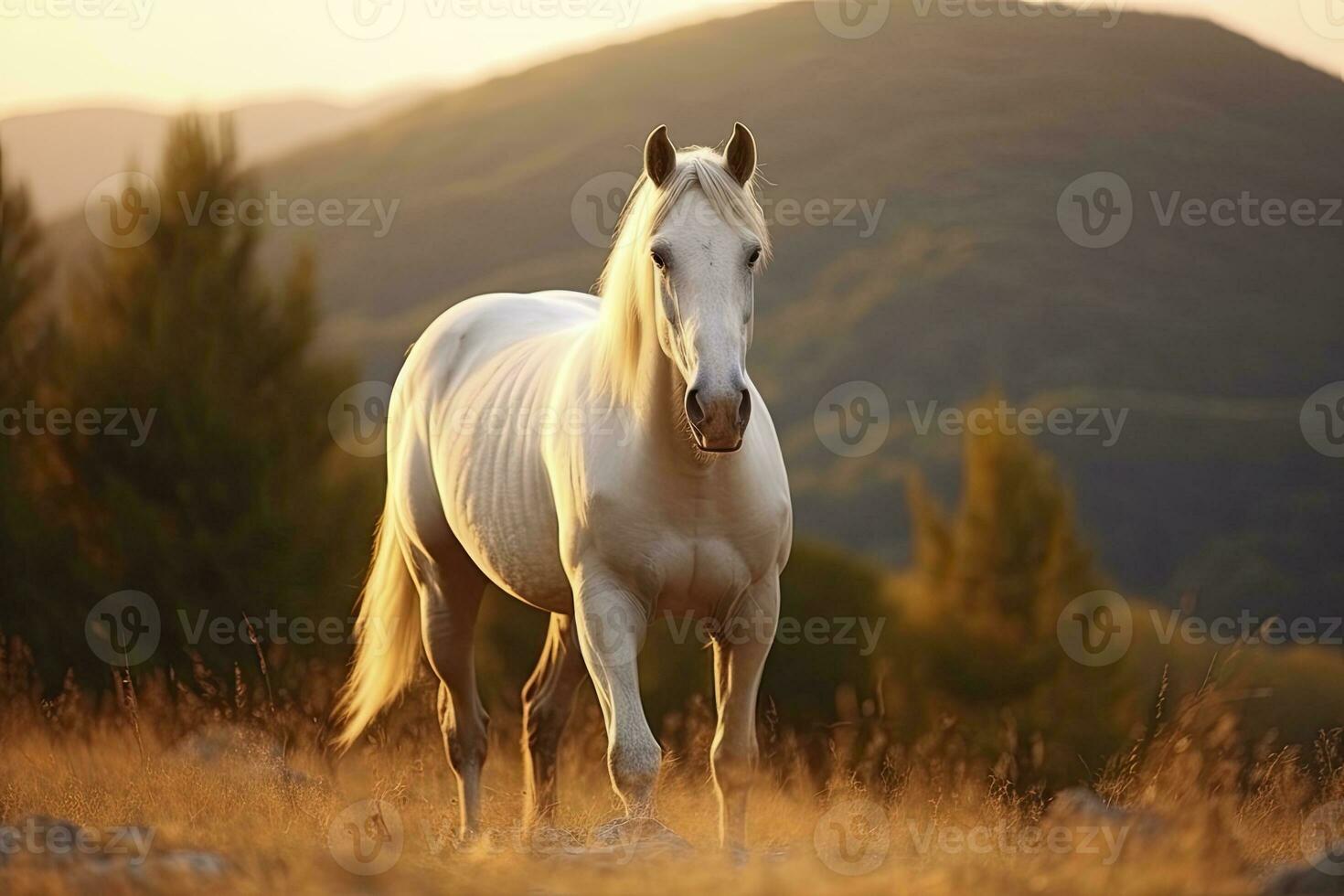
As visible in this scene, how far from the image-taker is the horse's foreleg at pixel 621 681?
181 inches

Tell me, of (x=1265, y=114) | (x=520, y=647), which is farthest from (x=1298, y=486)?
(x=520, y=647)

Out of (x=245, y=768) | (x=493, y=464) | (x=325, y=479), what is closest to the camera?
(x=493, y=464)

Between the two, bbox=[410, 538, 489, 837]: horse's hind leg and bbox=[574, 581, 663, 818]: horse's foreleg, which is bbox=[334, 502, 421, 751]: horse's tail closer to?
bbox=[410, 538, 489, 837]: horse's hind leg

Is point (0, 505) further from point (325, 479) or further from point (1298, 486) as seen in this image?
point (1298, 486)

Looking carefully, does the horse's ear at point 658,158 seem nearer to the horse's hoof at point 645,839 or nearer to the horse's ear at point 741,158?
the horse's ear at point 741,158

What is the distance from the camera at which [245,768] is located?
7.57 m

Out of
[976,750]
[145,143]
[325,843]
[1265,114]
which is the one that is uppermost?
[1265,114]

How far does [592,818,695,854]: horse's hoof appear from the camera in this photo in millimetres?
4316

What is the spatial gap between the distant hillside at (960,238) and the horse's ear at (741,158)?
47.2 metres

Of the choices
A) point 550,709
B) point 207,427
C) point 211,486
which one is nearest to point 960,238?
point 207,427

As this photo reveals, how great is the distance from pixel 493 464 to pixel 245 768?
2.72 meters

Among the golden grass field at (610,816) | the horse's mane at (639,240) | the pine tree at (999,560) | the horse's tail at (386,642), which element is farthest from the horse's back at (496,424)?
the pine tree at (999,560)

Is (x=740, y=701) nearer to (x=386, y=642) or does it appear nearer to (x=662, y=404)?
(x=662, y=404)

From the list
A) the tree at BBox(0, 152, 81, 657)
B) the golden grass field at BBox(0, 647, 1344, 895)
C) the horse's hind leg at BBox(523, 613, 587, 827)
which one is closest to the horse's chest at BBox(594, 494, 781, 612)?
the golden grass field at BBox(0, 647, 1344, 895)
